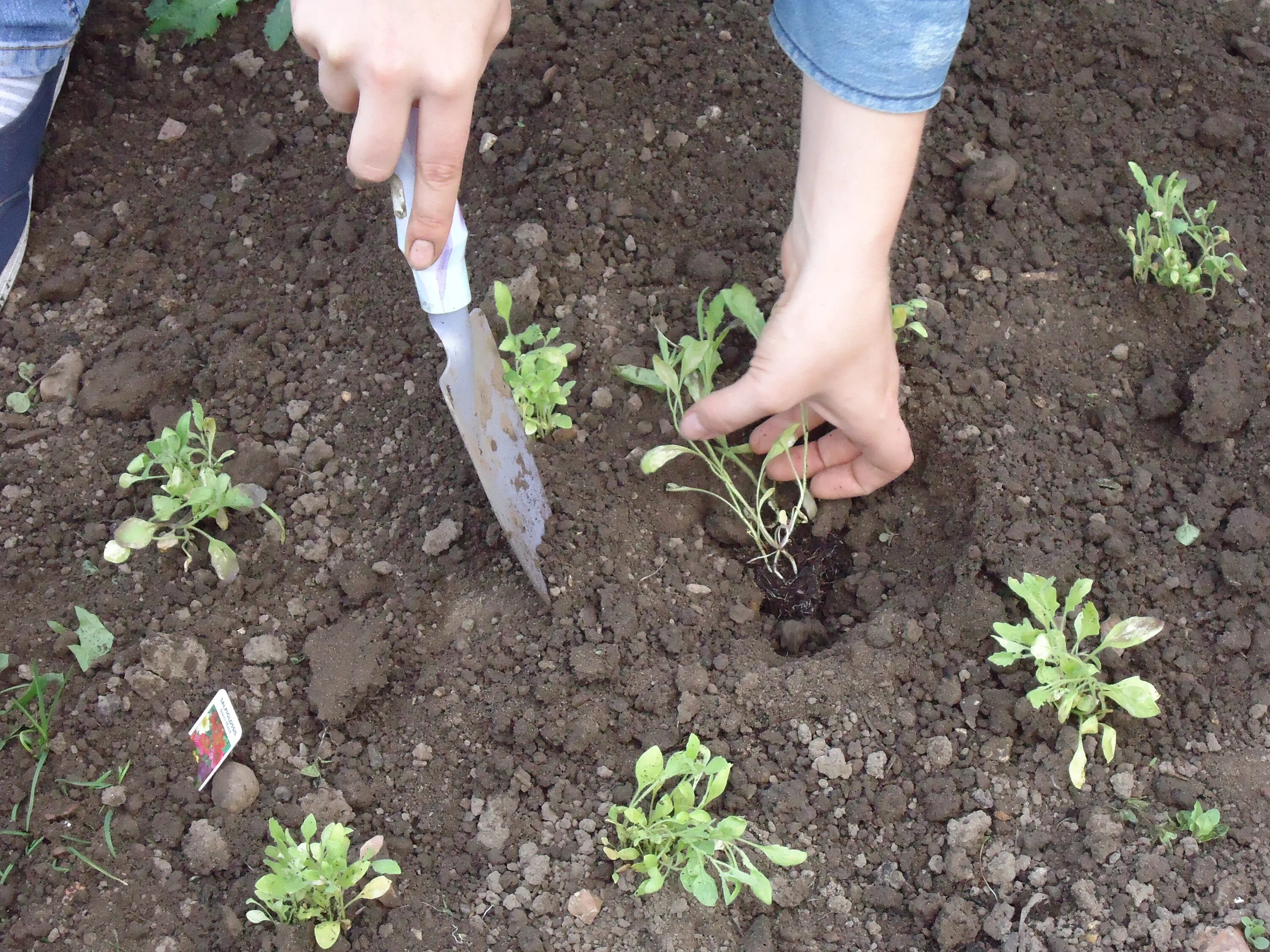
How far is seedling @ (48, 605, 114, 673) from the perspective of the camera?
208 cm

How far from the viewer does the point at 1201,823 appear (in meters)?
1.87

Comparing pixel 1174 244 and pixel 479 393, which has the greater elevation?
pixel 1174 244

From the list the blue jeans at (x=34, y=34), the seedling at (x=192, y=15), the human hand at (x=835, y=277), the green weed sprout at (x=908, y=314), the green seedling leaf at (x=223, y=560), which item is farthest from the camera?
the seedling at (x=192, y=15)

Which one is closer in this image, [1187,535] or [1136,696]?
[1136,696]

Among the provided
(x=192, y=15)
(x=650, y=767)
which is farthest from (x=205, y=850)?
(x=192, y=15)

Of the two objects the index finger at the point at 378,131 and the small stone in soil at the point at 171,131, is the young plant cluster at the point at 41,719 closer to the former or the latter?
the index finger at the point at 378,131

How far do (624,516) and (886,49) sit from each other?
3.22 ft

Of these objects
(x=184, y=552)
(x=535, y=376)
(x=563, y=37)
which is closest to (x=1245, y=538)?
(x=535, y=376)

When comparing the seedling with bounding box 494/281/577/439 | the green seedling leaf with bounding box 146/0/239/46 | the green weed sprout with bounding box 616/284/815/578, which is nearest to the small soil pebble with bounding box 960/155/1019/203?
the green weed sprout with bounding box 616/284/815/578

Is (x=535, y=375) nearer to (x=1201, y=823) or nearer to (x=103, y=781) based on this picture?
(x=103, y=781)

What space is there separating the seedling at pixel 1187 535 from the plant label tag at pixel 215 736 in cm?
181

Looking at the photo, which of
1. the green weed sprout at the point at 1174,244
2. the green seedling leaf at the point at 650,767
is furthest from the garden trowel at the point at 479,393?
the green weed sprout at the point at 1174,244

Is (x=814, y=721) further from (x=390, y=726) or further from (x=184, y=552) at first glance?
(x=184, y=552)

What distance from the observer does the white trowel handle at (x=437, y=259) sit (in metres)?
1.69
